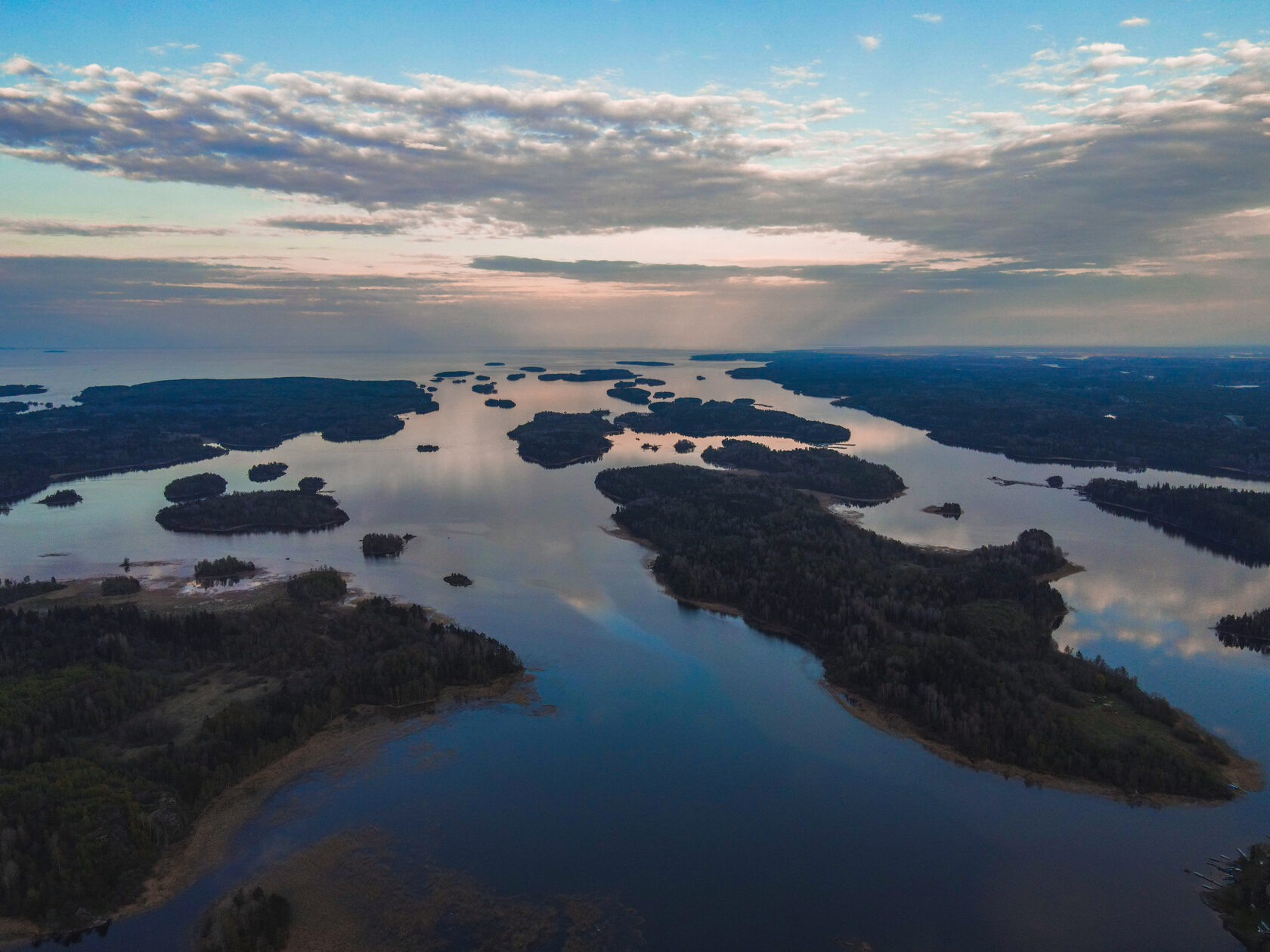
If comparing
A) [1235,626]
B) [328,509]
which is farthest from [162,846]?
[1235,626]

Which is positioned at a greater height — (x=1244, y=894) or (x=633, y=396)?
(x=1244, y=894)

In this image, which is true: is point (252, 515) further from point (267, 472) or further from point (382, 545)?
point (267, 472)

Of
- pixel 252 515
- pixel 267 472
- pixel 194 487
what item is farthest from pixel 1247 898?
pixel 267 472

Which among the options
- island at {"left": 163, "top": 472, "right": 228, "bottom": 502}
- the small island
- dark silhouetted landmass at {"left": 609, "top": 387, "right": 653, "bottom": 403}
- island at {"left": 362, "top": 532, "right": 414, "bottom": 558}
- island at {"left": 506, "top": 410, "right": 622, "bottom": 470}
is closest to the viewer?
island at {"left": 362, "top": 532, "right": 414, "bottom": 558}

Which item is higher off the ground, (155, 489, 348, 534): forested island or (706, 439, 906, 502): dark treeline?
(706, 439, 906, 502): dark treeline

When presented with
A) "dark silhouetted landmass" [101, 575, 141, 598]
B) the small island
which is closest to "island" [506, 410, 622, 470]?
the small island

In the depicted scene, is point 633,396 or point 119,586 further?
point 633,396

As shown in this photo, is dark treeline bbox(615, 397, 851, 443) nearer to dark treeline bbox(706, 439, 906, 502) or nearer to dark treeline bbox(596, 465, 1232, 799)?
dark treeline bbox(706, 439, 906, 502)

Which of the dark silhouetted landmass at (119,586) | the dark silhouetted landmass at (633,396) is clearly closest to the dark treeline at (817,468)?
the dark silhouetted landmass at (119,586)
